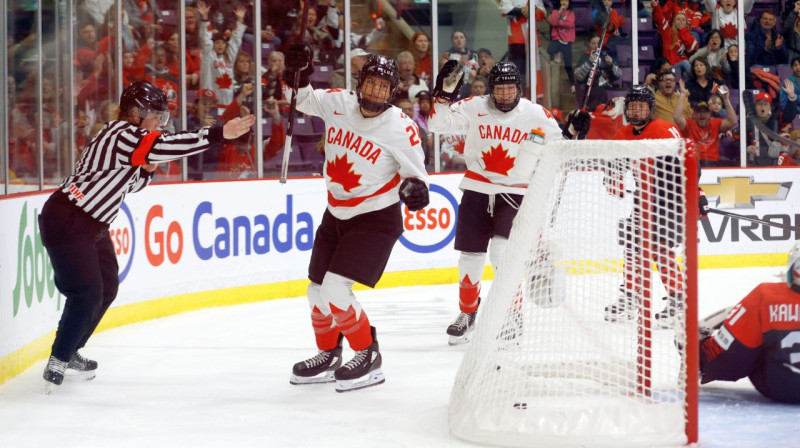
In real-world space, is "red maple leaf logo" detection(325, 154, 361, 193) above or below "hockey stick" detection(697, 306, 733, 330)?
above

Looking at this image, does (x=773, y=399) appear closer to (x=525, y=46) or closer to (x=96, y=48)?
(x=96, y=48)

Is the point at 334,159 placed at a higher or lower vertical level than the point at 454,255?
higher

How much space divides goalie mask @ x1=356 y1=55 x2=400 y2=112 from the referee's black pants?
1.13m

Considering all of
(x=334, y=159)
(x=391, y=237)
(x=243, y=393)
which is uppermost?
(x=334, y=159)

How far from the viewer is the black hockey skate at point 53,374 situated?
13.3ft

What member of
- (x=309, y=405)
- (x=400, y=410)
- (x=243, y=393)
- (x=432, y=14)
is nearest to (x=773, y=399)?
(x=400, y=410)

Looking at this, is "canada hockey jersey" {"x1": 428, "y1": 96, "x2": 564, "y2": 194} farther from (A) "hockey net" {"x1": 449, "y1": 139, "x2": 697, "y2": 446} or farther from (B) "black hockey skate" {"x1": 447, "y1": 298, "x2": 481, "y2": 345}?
(A) "hockey net" {"x1": 449, "y1": 139, "x2": 697, "y2": 446}

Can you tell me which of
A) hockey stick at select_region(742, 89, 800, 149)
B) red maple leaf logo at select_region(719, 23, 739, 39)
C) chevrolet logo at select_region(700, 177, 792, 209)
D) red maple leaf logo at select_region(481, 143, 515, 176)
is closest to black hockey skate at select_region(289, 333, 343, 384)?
red maple leaf logo at select_region(481, 143, 515, 176)

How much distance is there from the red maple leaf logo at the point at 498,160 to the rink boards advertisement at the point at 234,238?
6.47 ft

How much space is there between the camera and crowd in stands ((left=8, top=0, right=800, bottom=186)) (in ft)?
22.4

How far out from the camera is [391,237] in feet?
13.4

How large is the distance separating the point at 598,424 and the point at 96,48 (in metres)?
4.34

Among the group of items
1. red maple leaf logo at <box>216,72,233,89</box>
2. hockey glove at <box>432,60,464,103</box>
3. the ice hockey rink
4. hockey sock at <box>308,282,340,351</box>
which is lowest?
the ice hockey rink

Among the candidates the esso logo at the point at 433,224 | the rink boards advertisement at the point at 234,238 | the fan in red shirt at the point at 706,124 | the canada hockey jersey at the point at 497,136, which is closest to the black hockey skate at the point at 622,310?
the canada hockey jersey at the point at 497,136
